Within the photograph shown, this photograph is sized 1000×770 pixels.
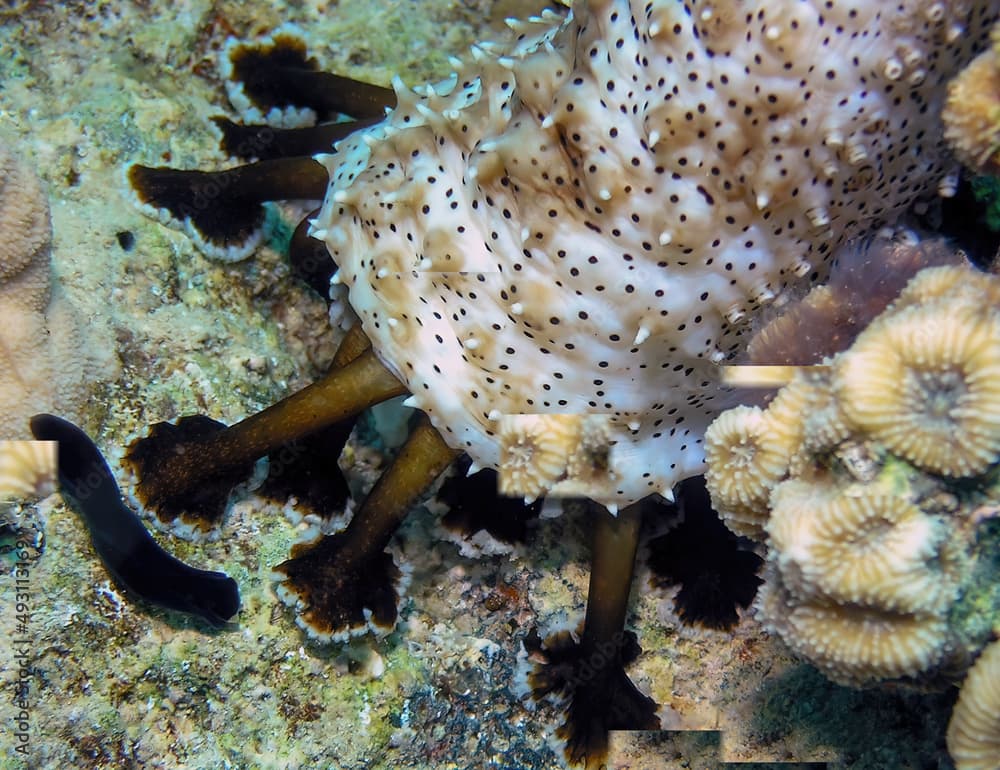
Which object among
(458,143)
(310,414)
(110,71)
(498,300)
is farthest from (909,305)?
(110,71)

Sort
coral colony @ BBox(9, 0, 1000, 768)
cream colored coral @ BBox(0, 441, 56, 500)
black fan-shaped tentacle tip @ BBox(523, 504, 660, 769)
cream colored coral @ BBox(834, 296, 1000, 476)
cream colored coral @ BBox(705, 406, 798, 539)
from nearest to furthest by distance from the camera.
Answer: cream colored coral @ BBox(834, 296, 1000, 476) < coral colony @ BBox(9, 0, 1000, 768) < cream colored coral @ BBox(705, 406, 798, 539) < cream colored coral @ BBox(0, 441, 56, 500) < black fan-shaped tentacle tip @ BBox(523, 504, 660, 769)

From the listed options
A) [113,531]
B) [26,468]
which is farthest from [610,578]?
[26,468]

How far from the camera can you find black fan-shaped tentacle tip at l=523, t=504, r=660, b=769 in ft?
10.0

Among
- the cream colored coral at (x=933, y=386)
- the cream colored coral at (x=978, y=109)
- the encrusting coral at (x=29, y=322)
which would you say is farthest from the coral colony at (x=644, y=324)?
the encrusting coral at (x=29, y=322)

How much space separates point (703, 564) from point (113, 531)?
2.25 metres

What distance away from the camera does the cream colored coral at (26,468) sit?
258 cm

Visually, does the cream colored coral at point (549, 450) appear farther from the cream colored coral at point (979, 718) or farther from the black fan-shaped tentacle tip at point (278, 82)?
the black fan-shaped tentacle tip at point (278, 82)

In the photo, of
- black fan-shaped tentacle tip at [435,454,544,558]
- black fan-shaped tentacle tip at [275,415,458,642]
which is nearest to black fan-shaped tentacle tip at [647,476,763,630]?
black fan-shaped tentacle tip at [435,454,544,558]

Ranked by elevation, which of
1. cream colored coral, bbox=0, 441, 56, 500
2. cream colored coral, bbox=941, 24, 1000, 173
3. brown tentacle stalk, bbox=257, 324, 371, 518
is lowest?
brown tentacle stalk, bbox=257, 324, 371, 518

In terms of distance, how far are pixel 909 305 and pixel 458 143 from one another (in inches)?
61.5

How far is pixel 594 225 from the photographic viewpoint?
2.43m

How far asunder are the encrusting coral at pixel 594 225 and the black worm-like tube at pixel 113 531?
212 millimetres

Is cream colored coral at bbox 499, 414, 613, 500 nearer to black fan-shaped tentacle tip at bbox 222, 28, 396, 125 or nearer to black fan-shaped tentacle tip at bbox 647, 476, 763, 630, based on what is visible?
black fan-shaped tentacle tip at bbox 647, 476, 763, 630

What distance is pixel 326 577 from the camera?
9.79 feet
